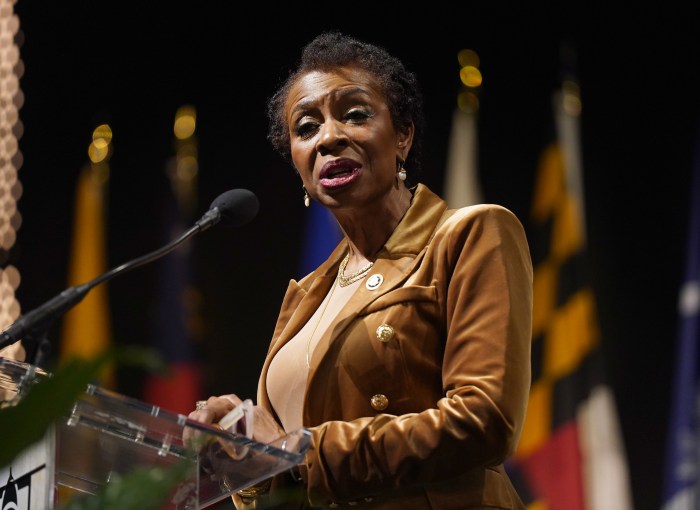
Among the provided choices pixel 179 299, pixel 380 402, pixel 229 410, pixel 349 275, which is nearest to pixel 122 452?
pixel 229 410

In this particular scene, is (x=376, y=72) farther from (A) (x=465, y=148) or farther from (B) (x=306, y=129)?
(A) (x=465, y=148)

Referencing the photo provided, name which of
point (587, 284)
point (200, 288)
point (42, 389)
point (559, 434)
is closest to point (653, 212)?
point (587, 284)

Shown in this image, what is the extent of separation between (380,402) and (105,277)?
18.8 inches

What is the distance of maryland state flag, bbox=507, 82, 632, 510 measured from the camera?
371cm

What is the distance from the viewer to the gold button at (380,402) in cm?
178

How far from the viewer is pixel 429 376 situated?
1808mm

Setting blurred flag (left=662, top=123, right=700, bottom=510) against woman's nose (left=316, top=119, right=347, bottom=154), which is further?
blurred flag (left=662, top=123, right=700, bottom=510)

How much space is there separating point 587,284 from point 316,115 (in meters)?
2.02

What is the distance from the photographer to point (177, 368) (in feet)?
14.3

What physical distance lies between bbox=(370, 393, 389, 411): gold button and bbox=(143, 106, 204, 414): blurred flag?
2560 millimetres

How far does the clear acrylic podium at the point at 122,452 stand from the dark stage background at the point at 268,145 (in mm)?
2307

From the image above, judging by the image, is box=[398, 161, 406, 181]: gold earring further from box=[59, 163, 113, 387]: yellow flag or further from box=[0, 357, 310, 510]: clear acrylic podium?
box=[59, 163, 113, 387]: yellow flag

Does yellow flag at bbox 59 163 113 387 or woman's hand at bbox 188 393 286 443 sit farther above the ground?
yellow flag at bbox 59 163 113 387

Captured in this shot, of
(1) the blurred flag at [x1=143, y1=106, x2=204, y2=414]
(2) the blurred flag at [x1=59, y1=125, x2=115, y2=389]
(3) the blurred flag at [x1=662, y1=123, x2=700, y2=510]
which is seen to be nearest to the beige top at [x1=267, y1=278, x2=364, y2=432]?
(3) the blurred flag at [x1=662, y1=123, x2=700, y2=510]
